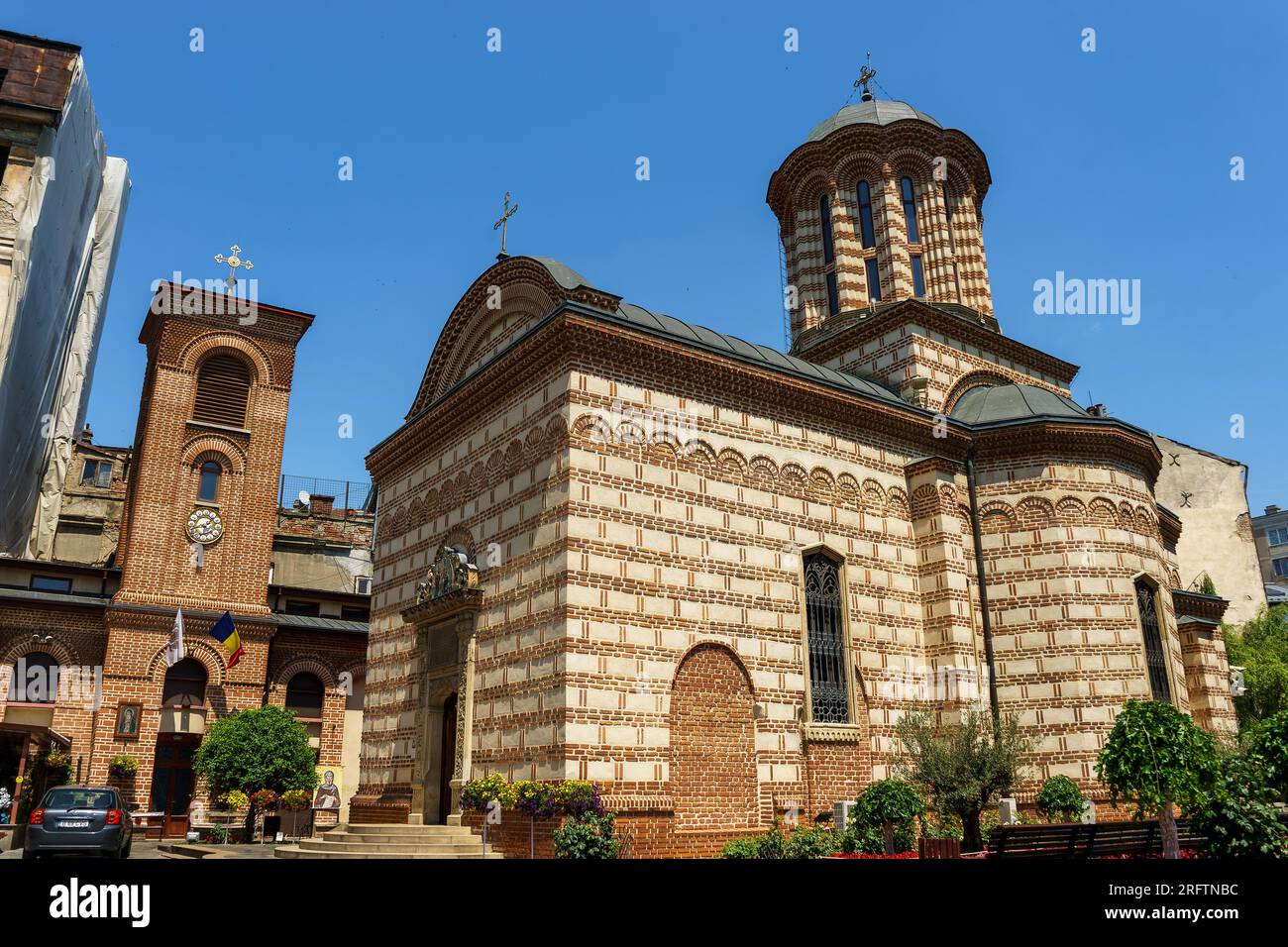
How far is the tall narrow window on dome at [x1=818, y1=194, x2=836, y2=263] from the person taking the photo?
85.6 feet

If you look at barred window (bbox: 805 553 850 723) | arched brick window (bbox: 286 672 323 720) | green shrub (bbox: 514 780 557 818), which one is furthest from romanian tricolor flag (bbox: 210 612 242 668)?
barred window (bbox: 805 553 850 723)

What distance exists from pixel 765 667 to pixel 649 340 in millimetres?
5818

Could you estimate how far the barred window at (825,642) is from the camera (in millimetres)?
16550

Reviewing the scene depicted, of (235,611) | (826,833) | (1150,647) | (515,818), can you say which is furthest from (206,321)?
(1150,647)

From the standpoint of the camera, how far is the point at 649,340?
16031mm

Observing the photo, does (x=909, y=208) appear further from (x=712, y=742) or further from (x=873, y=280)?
(x=712, y=742)

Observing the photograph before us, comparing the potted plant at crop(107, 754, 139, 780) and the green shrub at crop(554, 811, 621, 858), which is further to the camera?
the potted plant at crop(107, 754, 139, 780)

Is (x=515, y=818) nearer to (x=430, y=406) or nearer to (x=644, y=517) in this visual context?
(x=644, y=517)

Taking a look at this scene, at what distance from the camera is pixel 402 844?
587 inches

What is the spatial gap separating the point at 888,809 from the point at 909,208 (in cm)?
1725

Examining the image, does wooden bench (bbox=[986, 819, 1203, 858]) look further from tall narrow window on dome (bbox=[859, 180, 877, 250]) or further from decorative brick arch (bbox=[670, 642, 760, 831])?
tall narrow window on dome (bbox=[859, 180, 877, 250])

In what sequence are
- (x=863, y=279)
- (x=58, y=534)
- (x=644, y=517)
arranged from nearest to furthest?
(x=644, y=517) → (x=863, y=279) → (x=58, y=534)

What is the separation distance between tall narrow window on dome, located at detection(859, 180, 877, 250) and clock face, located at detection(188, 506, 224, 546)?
71.9ft

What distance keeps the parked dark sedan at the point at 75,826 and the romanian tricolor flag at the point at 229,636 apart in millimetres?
10696
